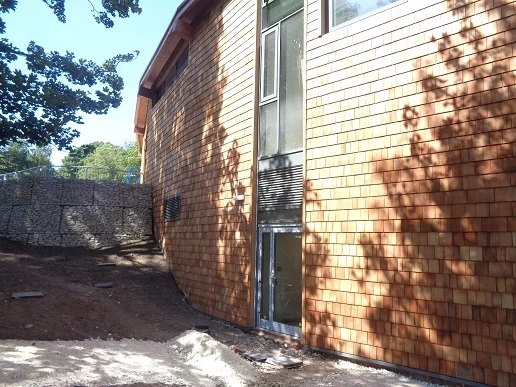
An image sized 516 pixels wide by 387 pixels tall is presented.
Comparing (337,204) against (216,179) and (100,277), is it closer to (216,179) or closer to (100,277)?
(216,179)

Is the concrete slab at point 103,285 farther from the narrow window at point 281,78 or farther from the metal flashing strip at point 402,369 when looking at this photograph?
the metal flashing strip at point 402,369

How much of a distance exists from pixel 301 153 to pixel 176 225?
6.09 meters

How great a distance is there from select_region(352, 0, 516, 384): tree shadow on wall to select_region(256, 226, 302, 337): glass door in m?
1.69

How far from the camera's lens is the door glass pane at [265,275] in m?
7.98

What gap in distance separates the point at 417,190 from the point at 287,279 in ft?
9.89

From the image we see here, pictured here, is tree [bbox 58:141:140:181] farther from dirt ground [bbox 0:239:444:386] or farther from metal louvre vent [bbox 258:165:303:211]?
metal louvre vent [bbox 258:165:303:211]

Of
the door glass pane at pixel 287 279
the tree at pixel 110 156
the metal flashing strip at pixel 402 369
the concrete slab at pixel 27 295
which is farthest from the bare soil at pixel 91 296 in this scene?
the tree at pixel 110 156

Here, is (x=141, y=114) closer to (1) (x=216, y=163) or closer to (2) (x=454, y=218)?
(1) (x=216, y=163)

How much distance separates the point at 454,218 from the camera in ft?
16.8

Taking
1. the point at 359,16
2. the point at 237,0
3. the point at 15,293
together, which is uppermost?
the point at 237,0

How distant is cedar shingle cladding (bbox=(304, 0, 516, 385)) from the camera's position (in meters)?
4.77

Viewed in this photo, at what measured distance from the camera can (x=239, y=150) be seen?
8906 mm

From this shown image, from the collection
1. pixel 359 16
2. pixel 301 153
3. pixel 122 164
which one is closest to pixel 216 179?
pixel 301 153

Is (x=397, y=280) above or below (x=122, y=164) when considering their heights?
below
